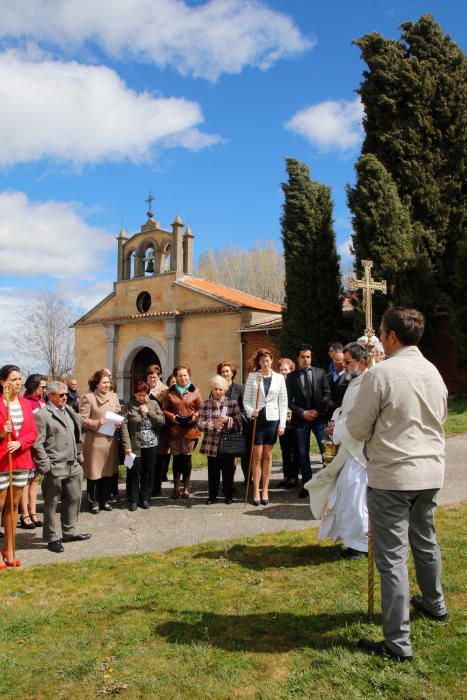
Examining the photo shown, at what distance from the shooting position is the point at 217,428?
7930mm

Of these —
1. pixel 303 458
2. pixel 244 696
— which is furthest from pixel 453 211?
pixel 244 696

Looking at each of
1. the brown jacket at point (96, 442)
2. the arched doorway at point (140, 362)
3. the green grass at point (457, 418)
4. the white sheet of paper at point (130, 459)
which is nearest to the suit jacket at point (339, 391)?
the white sheet of paper at point (130, 459)

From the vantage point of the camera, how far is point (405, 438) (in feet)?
11.1

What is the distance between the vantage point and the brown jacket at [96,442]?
7.50 m

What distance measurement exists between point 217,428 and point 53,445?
2462mm

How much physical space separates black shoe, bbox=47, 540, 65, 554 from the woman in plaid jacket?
2.40 m

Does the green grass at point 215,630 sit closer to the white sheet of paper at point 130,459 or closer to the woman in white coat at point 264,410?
the white sheet of paper at point 130,459

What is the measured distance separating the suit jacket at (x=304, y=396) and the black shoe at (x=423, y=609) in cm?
417

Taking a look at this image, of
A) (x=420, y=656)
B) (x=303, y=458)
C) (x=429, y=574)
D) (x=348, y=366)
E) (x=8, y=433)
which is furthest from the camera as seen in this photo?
(x=303, y=458)

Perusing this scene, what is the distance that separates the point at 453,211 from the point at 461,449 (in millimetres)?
11528

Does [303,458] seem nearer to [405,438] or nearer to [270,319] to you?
[405,438]

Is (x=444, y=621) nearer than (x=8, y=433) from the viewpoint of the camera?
Yes

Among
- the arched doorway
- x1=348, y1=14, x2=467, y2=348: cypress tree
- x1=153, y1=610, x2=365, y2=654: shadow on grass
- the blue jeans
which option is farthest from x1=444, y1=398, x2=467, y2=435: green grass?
the arched doorway

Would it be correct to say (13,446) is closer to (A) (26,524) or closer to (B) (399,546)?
(A) (26,524)
